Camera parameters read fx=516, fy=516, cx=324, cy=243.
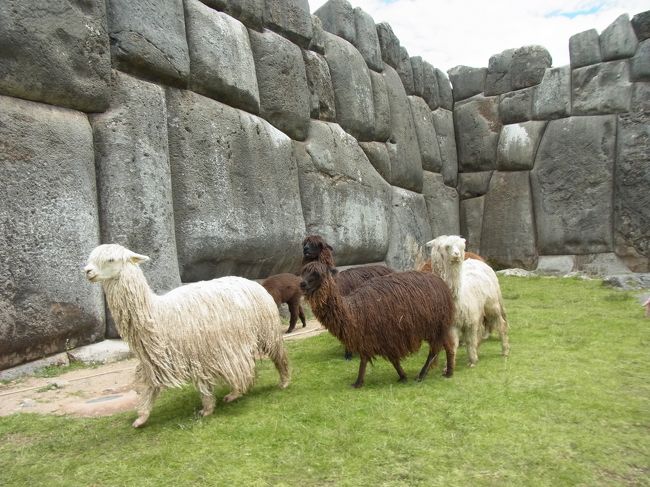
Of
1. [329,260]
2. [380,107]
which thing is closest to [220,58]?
[329,260]

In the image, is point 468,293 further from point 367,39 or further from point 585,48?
point 585,48

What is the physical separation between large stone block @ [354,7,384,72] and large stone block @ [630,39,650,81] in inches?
233

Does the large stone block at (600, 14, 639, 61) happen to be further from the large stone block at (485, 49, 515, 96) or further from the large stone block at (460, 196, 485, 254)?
the large stone block at (460, 196, 485, 254)

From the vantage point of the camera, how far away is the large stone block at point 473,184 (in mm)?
14422

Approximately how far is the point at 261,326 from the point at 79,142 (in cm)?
314

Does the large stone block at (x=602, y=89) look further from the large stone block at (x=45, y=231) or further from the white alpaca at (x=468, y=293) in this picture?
the large stone block at (x=45, y=231)

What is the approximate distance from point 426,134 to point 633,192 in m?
5.02

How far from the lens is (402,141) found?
1227 centimetres

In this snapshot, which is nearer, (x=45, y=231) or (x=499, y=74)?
(x=45, y=231)

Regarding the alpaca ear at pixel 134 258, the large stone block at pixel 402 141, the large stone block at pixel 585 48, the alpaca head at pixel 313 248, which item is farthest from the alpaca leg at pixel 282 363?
the large stone block at pixel 585 48

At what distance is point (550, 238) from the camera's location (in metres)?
13.0

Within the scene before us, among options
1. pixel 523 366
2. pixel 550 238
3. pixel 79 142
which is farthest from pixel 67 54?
pixel 550 238

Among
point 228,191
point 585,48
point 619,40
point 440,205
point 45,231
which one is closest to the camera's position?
point 45,231

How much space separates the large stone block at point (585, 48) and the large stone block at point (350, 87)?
5.61 meters
